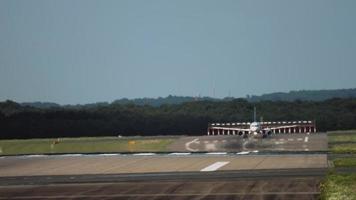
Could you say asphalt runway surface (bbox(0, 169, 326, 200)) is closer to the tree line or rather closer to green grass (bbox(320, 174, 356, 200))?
green grass (bbox(320, 174, 356, 200))

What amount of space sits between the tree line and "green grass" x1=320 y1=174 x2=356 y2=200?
77304 mm

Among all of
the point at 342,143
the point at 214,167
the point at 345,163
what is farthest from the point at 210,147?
the point at 345,163

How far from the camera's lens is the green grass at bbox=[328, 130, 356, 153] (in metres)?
52.3

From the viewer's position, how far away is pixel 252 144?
217 feet

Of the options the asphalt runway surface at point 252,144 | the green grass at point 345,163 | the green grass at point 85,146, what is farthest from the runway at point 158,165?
the green grass at point 85,146

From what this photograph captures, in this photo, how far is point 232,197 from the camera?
24.6 metres

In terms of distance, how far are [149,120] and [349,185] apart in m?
90.5

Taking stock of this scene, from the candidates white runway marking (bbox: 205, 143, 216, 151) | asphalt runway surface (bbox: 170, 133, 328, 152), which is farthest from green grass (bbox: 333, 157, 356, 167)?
white runway marking (bbox: 205, 143, 216, 151)

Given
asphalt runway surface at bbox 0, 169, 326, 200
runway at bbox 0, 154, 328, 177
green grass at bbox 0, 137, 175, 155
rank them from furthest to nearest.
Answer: green grass at bbox 0, 137, 175, 155 → runway at bbox 0, 154, 328, 177 → asphalt runway surface at bbox 0, 169, 326, 200

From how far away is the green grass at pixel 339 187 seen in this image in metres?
23.0

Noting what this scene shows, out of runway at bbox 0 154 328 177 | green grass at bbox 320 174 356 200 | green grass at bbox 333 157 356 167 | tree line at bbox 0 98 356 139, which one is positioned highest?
tree line at bbox 0 98 356 139

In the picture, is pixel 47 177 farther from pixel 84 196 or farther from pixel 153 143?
pixel 153 143

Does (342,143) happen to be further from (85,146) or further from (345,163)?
(85,146)

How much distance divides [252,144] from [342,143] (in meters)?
9.48
